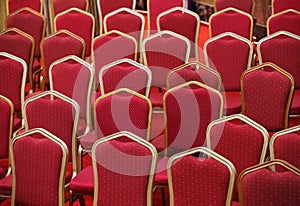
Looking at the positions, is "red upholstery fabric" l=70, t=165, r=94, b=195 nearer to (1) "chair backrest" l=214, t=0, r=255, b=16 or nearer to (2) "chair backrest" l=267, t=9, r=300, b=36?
(2) "chair backrest" l=267, t=9, r=300, b=36

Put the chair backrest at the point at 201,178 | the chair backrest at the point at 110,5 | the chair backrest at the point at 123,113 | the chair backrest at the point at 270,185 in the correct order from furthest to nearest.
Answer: the chair backrest at the point at 110,5 → the chair backrest at the point at 123,113 → the chair backrest at the point at 201,178 → the chair backrest at the point at 270,185

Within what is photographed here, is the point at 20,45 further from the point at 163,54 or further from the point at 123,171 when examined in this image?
the point at 123,171

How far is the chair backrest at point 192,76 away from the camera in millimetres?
5559

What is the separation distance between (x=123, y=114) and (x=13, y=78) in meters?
1.27

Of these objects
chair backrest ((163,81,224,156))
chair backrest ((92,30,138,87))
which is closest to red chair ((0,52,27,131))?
chair backrest ((92,30,138,87))

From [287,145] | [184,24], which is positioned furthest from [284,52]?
[287,145]

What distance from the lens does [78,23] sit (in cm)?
729

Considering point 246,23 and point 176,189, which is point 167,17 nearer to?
point 246,23

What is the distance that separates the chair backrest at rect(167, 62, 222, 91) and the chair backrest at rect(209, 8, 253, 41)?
1.48 meters

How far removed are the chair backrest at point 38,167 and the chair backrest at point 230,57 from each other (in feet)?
7.34

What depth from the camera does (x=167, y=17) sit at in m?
7.01

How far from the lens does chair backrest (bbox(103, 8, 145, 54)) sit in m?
7.14

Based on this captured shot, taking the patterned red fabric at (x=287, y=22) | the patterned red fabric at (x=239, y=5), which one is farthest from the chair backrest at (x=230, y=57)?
the patterned red fabric at (x=239, y=5)

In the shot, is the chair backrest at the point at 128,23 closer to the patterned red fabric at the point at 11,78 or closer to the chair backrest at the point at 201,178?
the patterned red fabric at the point at 11,78
